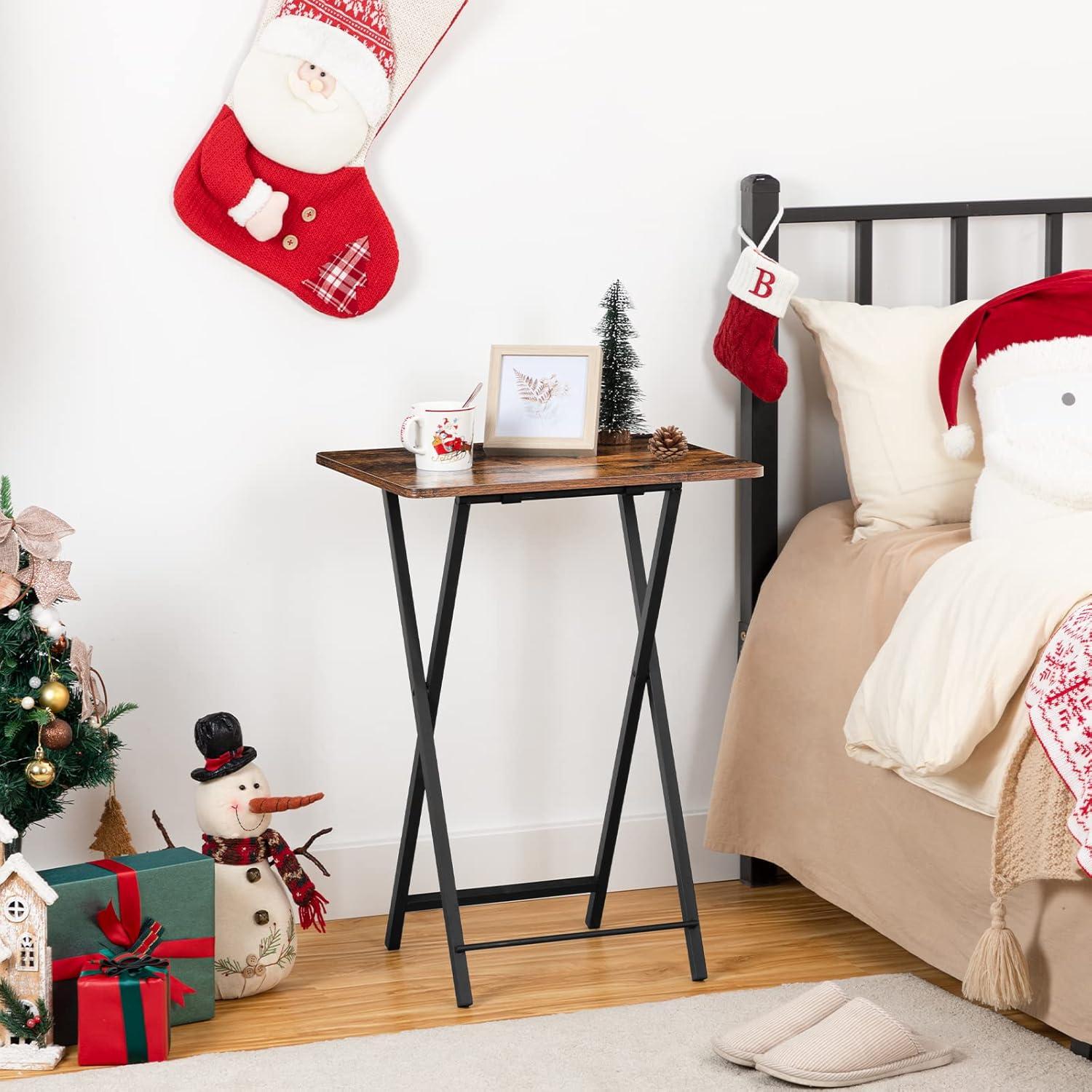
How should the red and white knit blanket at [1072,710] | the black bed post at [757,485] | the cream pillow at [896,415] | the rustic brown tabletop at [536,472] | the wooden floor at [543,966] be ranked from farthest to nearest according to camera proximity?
the black bed post at [757,485] < the cream pillow at [896,415] < the wooden floor at [543,966] < the rustic brown tabletop at [536,472] < the red and white knit blanket at [1072,710]

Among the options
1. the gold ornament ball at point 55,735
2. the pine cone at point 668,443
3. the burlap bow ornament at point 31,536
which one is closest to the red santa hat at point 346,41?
the pine cone at point 668,443

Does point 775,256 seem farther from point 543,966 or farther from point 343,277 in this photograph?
point 543,966

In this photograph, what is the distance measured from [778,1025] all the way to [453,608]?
701mm

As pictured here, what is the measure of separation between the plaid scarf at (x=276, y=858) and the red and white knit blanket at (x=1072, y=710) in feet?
3.26

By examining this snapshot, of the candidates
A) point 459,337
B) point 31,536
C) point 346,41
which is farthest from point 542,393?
point 31,536


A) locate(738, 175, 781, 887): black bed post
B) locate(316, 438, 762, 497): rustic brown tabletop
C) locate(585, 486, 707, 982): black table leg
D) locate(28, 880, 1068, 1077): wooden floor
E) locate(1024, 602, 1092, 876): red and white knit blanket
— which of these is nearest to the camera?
locate(1024, 602, 1092, 876): red and white knit blanket

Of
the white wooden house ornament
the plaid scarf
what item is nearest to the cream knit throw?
the plaid scarf

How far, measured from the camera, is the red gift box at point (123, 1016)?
5.60 ft

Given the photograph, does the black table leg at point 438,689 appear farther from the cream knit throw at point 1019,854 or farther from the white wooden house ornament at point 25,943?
the cream knit throw at point 1019,854

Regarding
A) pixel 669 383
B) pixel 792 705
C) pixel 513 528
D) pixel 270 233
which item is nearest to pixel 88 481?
pixel 270 233

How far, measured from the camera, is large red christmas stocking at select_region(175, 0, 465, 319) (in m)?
2.03

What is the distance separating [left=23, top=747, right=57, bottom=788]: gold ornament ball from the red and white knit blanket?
1198 mm

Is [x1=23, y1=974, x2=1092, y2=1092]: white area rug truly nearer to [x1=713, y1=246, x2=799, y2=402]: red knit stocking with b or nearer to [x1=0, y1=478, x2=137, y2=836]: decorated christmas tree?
[x1=0, y1=478, x2=137, y2=836]: decorated christmas tree

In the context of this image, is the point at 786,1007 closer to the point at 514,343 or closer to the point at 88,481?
the point at 514,343
